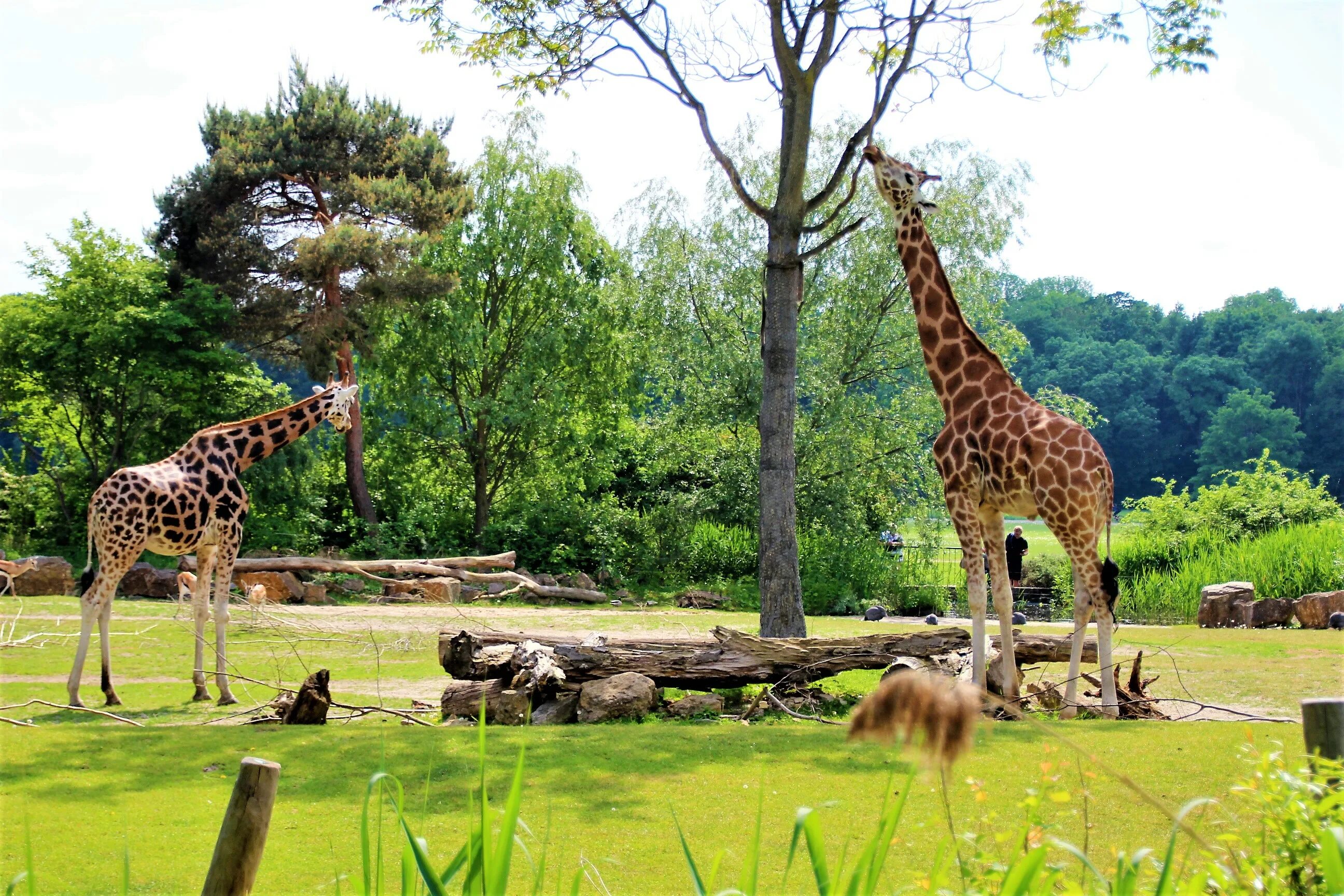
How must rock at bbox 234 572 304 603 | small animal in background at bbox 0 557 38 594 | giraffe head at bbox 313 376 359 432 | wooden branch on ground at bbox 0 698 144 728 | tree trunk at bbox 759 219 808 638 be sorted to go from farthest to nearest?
rock at bbox 234 572 304 603 < small animal in background at bbox 0 557 38 594 < tree trunk at bbox 759 219 808 638 < giraffe head at bbox 313 376 359 432 < wooden branch on ground at bbox 0 698 144 728

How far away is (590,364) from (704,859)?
24.3 metres

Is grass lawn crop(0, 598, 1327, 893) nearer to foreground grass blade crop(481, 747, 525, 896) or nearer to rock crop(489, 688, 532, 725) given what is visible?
rock crop(489, 688, 532, 725)

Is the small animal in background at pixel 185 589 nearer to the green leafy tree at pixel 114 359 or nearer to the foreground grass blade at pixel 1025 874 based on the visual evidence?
the green leafy tree at pixel 114 359

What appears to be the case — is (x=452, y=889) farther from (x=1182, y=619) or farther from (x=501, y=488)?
(x=501, y=488)

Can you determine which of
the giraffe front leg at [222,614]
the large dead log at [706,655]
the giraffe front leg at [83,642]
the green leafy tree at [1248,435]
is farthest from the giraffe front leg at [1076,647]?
the green leafy tree at [1248,435]

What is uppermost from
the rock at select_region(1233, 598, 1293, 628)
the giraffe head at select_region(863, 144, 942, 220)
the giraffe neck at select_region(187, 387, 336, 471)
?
the giraffe head at select_region(863, 144, 942, 220)

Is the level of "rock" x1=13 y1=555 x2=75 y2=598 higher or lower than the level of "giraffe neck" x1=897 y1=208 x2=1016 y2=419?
lower

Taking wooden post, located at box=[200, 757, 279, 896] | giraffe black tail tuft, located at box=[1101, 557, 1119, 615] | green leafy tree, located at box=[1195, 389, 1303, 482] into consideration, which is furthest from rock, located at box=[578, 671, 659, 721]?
Result: green leafy tree, located at box=[1195, 389, 1303, 482]

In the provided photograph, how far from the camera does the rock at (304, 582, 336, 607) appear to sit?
19547 mm

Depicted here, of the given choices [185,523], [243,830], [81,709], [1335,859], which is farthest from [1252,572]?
[243,830]

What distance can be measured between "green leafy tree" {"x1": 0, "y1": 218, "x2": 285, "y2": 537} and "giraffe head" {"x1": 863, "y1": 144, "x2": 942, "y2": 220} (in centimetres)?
1796

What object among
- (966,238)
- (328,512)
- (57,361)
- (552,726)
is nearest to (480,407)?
(328,512)

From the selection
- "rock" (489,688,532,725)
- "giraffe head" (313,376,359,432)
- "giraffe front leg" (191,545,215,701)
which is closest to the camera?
"rock" (489,688,532,725)

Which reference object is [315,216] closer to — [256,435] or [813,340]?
[813,340]
